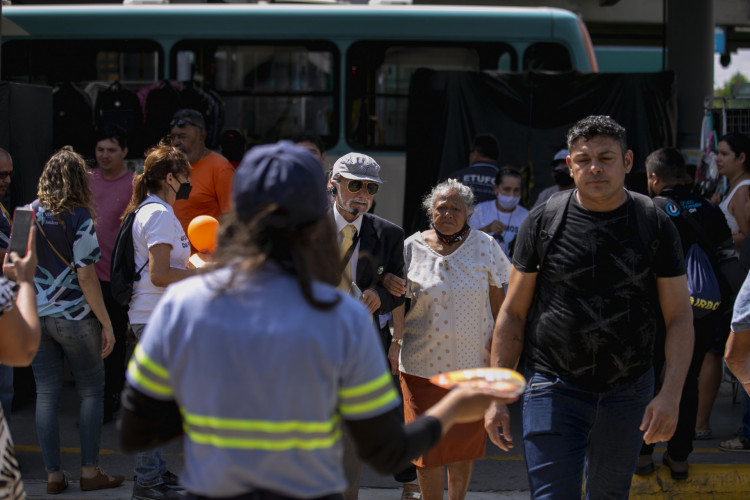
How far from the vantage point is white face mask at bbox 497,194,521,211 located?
7250 mm

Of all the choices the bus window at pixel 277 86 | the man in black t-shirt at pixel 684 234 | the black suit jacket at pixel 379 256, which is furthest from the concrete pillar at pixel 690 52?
the black suit jacket at pixel 379 256

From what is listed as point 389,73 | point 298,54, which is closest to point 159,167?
point 298,54

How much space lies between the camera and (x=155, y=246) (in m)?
4.78

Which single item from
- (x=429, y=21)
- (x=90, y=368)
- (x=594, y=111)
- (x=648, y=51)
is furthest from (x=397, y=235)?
(x=648, y=51)

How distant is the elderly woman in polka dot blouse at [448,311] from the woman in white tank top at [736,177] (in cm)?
272

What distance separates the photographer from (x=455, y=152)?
336 inches

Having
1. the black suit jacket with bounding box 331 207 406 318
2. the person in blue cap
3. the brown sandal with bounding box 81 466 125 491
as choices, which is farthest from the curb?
the person in blue cap

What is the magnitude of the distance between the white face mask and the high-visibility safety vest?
542 cm

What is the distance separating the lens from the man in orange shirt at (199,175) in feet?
20.7

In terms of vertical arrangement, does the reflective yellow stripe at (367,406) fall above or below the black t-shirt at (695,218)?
below

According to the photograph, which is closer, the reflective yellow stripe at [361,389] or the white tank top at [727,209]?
the reflective yellow stripe at [361,389]

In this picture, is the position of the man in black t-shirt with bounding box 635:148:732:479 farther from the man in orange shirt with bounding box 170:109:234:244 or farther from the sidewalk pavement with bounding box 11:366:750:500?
the man in orange shirt with bounding box 170:109:234:244

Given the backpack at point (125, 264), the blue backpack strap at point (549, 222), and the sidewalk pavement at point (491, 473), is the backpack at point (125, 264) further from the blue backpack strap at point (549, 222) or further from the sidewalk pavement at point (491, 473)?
the blue backpack strap at point (549, 222)

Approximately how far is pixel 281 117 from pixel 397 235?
5.21 meters
